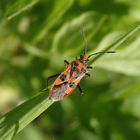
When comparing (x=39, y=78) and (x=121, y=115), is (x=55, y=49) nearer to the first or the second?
(x=39, y=78)

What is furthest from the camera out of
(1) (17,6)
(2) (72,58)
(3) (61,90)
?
(2) (72,58)

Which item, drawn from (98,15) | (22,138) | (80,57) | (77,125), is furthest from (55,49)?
(22,138)

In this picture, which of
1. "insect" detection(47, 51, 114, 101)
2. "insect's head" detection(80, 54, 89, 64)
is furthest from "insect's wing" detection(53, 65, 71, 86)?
"insect's head" detection(80, 54, 89, 64)

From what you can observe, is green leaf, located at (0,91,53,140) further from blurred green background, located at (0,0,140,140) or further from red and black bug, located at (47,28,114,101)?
blurred green background, located at (0,0,140,140)

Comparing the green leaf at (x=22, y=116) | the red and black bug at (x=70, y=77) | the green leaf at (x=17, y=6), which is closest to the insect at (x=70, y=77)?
the red and black bug at (x=70, y=77)

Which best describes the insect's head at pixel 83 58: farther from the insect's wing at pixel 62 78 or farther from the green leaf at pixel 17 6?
the green leaf at pixel 17 6

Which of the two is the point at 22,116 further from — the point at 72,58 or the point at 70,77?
the point at 72,58

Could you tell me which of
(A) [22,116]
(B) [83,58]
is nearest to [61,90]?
(B) [83,58]
